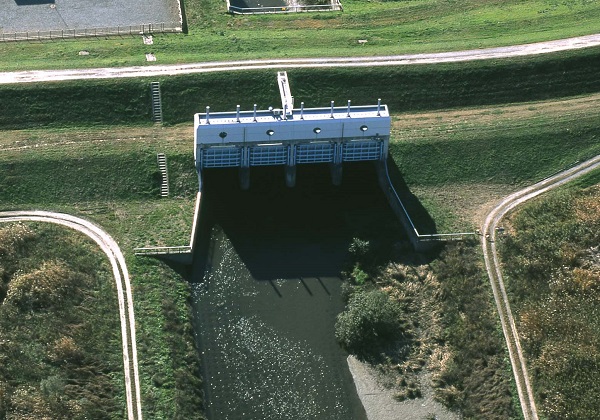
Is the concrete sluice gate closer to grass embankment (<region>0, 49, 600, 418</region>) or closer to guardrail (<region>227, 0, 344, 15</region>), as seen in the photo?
grass embankment (<region>0, 49, 600, 418</region>)

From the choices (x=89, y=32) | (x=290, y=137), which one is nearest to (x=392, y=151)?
(x=290, y=137)

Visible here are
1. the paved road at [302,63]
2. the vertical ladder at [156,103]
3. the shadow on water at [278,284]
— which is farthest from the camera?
the paved road at [302,63]

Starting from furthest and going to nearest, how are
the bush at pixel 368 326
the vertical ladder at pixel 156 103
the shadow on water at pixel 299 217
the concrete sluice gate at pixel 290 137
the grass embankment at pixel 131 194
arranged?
the vertical ladder at pixel 156 103 → the concrete sluice gate at pixel 290 137 → the shadow on water at pixel 299 217 → the bush at pixel 368 326 → the grass embankment at pixel 131 194

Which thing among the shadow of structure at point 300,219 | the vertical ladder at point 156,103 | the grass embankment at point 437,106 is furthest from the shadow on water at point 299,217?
the vertical ladder at point 156,103

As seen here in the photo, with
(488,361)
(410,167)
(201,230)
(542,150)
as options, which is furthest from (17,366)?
(542,150)

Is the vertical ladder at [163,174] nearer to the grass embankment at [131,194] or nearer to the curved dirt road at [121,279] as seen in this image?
the grass embankment at [131,194]

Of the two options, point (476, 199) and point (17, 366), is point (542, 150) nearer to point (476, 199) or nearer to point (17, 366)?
point (476, 199)

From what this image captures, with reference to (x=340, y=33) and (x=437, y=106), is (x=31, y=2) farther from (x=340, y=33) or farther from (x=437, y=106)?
(x=437, y=106)

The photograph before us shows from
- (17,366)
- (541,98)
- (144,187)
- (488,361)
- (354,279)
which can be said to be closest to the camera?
(17,366)
